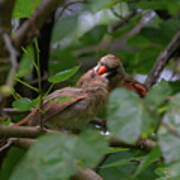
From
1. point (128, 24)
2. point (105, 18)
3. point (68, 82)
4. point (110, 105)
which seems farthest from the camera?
point (105, 18)

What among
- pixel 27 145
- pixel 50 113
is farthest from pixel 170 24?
pixel 27 145

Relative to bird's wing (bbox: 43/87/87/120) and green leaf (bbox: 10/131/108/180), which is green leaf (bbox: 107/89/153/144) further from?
bird's wing (bbox: 43/87/87/120)

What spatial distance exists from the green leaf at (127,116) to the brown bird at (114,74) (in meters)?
1.96

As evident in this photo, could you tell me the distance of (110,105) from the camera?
3.61 feet

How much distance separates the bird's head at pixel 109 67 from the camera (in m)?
3.16

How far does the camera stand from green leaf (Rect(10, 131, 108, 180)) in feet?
3.64

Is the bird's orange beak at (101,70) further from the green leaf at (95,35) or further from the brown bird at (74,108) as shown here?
the green leaf at (95,35)

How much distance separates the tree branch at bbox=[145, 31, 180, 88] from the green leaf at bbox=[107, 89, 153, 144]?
7.50 ft

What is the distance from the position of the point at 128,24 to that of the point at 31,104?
2.28 m

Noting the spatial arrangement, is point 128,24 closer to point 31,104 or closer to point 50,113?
point 50,113

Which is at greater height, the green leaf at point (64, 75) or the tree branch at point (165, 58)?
the green leaf at point (64, 75)

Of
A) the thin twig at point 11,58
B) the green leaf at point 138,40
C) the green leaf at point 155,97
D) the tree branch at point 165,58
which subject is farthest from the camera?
the green leaf at point 138,40

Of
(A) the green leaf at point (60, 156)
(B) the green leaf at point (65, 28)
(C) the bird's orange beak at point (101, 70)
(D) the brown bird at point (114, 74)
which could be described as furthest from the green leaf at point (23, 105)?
(B) the green leaf at point (65, 28)

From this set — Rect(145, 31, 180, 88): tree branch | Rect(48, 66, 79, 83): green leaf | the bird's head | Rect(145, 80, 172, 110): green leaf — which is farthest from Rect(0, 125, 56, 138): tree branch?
Rect(145, 31, 180, 88): tree branch
